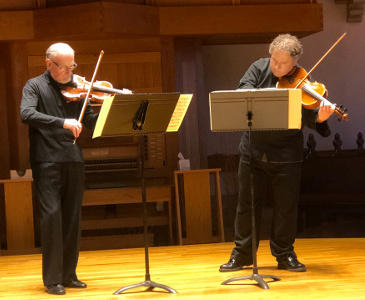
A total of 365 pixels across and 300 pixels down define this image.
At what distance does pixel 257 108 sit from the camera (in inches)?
163

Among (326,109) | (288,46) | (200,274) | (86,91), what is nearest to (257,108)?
(326,109)

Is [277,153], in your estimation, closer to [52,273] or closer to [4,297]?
[52,273]

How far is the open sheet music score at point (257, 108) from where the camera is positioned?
408 cm

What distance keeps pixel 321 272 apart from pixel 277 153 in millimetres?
863

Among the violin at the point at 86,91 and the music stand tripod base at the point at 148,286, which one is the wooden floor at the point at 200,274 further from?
the violin at the point at 86,91

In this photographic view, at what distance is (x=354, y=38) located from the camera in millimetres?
11141

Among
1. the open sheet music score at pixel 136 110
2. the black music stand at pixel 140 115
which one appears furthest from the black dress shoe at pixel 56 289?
the open sheet music score at pixel 136 110

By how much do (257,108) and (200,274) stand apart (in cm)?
135

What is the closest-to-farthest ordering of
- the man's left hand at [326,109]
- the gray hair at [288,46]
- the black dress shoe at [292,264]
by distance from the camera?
the man's left hand at [326,109], the gray hair at [288,46], the black dress shoe at [292,264]

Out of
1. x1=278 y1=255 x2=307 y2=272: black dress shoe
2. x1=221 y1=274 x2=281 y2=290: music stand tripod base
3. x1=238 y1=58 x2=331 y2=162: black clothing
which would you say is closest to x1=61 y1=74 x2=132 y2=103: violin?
x1=238 y1=58 x2=331 y2=162: black clothing

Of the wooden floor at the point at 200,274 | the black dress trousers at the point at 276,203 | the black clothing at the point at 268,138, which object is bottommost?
the wooden floor at the point at 200,274

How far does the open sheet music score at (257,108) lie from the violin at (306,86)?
26 cm

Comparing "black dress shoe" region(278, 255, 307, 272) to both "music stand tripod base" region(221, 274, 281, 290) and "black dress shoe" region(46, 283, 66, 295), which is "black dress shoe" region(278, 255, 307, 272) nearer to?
"music stand tripod base" region(221, 274, 281, 290)

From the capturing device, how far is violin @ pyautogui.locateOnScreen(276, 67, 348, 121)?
4328mm
